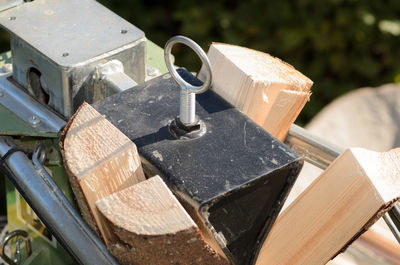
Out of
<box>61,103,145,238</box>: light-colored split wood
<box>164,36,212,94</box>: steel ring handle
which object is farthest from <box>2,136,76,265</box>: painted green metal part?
<box>164,36,212,94</box>: steel ring handle

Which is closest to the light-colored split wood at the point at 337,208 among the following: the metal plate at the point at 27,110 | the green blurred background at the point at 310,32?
the metal plate at the point at 27,110

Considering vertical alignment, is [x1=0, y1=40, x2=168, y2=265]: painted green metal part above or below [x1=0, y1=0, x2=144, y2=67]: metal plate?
below

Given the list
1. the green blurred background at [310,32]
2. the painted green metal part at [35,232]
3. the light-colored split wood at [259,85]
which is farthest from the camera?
the green blurred background at [310,32]

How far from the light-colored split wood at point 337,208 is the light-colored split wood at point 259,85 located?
0.17m

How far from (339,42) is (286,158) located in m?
2.90

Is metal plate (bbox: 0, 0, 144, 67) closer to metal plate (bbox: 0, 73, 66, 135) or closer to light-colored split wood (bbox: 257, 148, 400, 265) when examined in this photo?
metal plate (bbox: 0, 73, 66, 135)

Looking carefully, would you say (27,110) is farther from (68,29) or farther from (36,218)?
(36,218)

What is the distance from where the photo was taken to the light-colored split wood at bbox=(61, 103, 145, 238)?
1.00 m

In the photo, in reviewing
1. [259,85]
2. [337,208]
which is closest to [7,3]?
[259,85]

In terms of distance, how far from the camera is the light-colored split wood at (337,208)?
3.46 feet

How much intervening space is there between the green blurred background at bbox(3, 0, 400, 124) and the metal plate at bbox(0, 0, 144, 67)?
7.96ft

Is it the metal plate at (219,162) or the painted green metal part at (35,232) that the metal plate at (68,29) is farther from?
the painted green metal part at (35,232)

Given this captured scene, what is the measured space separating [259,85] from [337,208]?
0.26 m

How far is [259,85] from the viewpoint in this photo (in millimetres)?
1161
